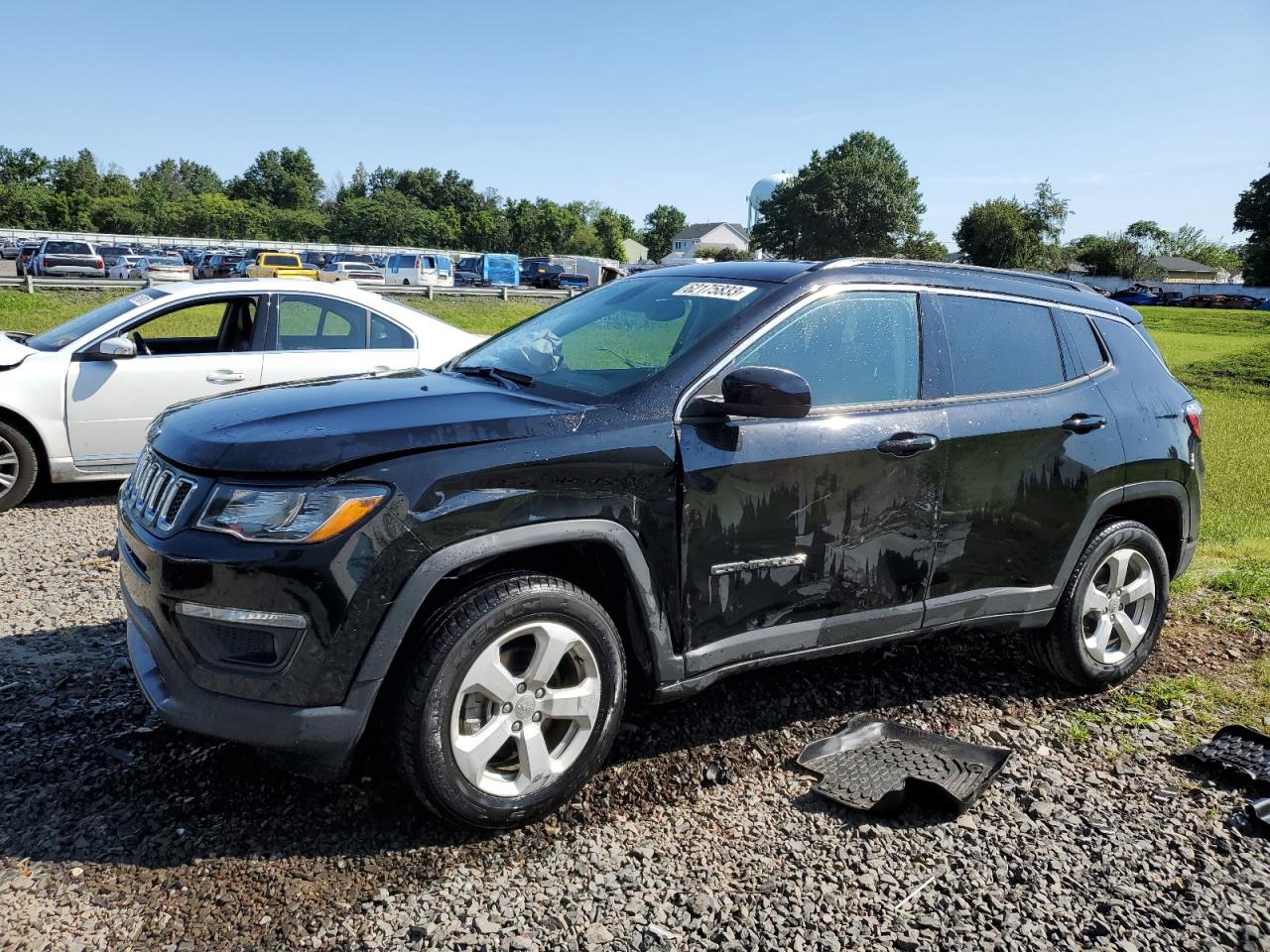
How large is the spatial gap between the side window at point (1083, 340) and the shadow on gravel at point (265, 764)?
1542mm

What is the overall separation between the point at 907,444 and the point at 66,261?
40637mm

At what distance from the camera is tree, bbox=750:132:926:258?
8756 centimetres

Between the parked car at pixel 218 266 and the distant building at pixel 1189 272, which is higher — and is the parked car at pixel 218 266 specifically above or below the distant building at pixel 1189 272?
below

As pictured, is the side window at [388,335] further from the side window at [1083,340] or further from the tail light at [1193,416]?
the tail light at [1193,416]

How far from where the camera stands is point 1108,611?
4395 mm

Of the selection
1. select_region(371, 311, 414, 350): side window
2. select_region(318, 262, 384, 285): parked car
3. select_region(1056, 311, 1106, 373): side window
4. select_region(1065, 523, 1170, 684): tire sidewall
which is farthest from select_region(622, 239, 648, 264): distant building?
select_region(1065, 523, 1170, 684): tire sidewall

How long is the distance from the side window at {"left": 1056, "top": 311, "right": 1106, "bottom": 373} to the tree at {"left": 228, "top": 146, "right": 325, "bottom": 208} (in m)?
121

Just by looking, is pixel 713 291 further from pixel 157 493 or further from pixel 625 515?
pixel 157 493

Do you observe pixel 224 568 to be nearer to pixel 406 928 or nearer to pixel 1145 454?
pixel 406 928

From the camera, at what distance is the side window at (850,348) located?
3.50 meters

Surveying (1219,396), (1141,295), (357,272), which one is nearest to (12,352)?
(1219,396)

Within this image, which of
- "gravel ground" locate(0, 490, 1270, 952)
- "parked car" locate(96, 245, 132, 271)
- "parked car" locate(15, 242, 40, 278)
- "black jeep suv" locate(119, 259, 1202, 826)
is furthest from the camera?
"parked car" locate(96, 245, 132, 271)

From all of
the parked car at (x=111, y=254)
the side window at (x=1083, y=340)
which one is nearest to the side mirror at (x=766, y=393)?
the side window at (x=1083, y=340)

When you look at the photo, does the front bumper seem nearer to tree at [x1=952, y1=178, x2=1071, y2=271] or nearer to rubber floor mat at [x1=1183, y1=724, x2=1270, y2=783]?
rubber floor mat at [x1=1183, y1=724, x2=1270, y2=783]
